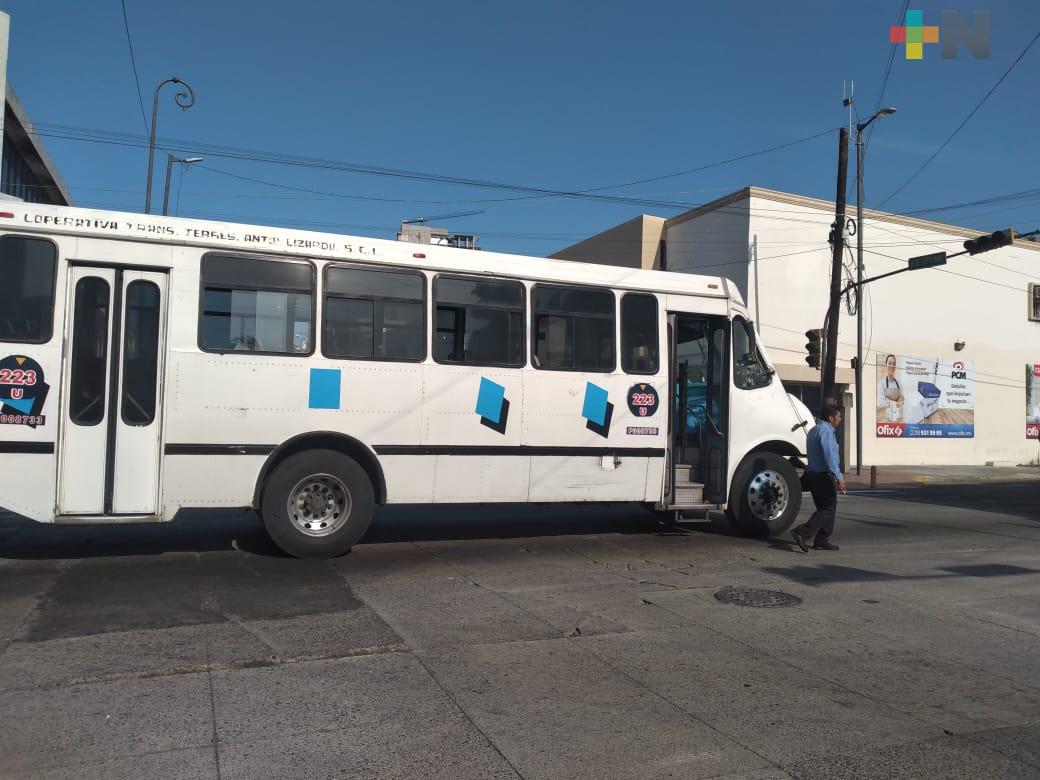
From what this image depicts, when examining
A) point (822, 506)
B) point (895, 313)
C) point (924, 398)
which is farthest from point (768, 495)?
point (924, 398)

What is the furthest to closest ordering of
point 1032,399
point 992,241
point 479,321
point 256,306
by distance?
point 1032,399, point 992,241, point 479,321, point 256,306

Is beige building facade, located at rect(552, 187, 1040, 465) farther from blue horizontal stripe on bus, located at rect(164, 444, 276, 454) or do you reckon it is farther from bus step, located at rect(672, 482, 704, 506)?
blue horizontal stripe on bus, located at rect(164, 444, 276, 454)

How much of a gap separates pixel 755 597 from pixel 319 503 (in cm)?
432

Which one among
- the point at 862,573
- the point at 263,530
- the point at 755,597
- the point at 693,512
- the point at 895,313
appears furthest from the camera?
the point at 895,313

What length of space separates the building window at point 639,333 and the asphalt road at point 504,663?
223 cm

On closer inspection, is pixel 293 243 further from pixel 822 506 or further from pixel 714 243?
pixel 714 243

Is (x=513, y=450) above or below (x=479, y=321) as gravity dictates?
below

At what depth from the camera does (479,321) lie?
902 centimetres

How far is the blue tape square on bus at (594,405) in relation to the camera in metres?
9.52

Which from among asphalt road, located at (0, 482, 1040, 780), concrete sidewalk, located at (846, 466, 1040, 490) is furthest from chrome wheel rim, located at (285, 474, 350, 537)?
concrete sidewalk, located at (846, 466, 1040, 490)

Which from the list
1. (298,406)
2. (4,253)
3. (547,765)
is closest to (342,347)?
(298,406)

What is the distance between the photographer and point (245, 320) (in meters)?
8.05

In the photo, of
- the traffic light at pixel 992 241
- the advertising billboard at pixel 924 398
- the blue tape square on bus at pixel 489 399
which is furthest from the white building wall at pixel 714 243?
the blue tape square on bus at pixel 489 399

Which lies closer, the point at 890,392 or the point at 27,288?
the point at 27,288
